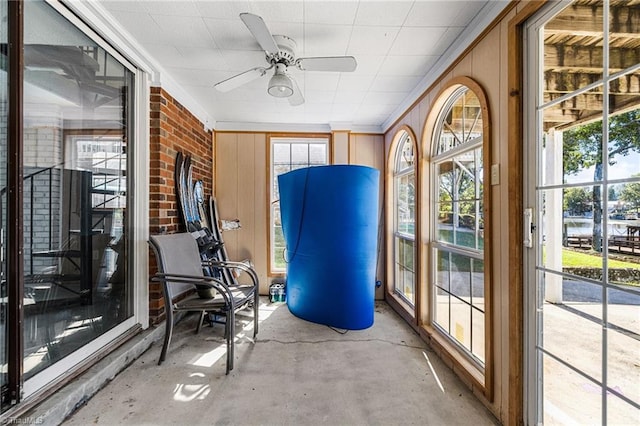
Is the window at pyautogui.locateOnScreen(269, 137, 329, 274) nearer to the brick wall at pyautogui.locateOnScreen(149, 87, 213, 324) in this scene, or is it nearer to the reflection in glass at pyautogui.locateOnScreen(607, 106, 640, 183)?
the brick wall at pyautogui.locateOnScreen(149, 87, 213, 324)

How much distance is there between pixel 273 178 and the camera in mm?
3793

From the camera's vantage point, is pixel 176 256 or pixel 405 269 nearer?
pixel 176 256

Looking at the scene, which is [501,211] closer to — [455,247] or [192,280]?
[455,247]

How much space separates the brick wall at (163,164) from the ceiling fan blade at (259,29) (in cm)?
130

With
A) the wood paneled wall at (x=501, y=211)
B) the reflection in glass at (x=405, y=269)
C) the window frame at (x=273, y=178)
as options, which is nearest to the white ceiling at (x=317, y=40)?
the wood paneled wall at (x=501, y=211)

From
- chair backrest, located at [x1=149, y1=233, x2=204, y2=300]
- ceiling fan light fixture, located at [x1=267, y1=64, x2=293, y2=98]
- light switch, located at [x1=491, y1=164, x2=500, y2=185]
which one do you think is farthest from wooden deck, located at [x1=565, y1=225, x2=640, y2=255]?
chair backrest, located at [x1=149, y1=233, x2=204, y2=300]

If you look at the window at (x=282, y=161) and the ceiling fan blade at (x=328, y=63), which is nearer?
the ceiling fan blade at (x=328, y=63)

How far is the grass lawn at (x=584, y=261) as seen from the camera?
40.4 inches

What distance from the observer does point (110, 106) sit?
80.2 inches

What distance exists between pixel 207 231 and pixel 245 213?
2.47ft

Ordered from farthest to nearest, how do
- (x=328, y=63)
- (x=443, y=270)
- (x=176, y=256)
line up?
1. (x=443, y=270)
2. (x=176, y=256)
3. (x=328, y=63)

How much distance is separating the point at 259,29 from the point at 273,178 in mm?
2410

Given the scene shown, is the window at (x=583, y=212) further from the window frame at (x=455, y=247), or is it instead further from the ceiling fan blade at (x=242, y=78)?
the ceiling fan blade at (x=242, y=78)

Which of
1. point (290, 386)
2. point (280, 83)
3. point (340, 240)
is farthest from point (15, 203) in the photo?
point (340, 240)
